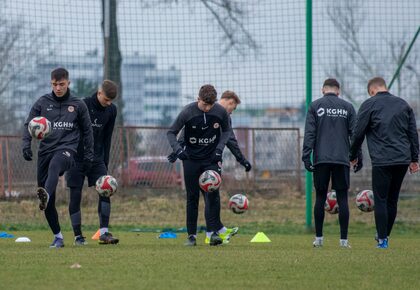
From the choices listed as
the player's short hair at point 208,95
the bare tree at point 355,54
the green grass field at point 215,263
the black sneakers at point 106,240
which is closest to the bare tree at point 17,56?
the green grass field at point 215,263

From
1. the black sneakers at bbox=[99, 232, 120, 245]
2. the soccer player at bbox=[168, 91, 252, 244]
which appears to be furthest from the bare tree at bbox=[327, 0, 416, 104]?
the black sneakers at bbox=[99, 232, 120, 245]

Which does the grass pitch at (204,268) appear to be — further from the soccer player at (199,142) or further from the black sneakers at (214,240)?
the soccer player at (199,142)

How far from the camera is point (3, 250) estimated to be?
385 inches

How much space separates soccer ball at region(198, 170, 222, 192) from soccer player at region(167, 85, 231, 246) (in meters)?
0.18

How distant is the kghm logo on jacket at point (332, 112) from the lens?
1102cm

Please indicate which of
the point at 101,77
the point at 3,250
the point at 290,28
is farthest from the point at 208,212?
the point at 101,77

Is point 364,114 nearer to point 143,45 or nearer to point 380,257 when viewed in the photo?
point 380,257

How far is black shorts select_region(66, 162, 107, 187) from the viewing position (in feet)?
36.4

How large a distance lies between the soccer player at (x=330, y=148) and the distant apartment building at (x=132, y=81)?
6.04 metres

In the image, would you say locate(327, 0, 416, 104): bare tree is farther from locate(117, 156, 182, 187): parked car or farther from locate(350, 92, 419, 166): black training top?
locate(350, 92, 419, 166): black training top

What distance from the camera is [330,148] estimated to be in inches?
430

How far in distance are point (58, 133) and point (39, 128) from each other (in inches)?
17.2

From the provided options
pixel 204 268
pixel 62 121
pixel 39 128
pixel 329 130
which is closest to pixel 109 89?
pixel 62 121

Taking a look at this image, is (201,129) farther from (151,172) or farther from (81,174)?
(151,172)
